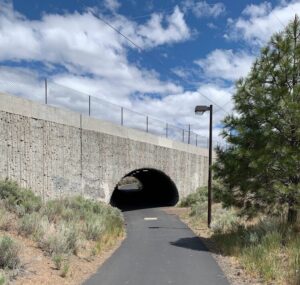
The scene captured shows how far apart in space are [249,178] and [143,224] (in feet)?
33.0

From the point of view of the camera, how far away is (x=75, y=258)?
12.3 m

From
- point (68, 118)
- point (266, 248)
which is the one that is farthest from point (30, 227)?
point (68, 118)

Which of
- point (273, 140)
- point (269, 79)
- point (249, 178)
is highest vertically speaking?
point (269, 79)

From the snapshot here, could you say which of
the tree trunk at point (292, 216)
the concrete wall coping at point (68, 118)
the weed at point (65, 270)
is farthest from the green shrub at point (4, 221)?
the tree trunk at point (292, 216)

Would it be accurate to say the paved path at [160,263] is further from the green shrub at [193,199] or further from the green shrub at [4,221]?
the green shrub at [193,199]

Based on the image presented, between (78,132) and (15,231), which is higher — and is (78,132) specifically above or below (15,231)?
above

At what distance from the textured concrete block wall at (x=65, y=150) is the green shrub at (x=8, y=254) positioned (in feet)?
27.7

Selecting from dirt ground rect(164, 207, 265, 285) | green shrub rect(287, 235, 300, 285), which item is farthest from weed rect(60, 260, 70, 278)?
green shrub rect(287, 235, 300, 285)

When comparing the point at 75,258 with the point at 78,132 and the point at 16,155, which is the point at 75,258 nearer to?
the point at 16,155

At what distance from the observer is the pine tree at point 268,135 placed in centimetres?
1456

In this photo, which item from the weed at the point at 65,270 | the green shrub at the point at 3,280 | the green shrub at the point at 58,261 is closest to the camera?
the green shrub at the point at 3,280

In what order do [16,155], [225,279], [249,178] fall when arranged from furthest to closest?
[16,155]
[249,178]
[225,279]

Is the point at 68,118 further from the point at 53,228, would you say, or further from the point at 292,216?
the point at 292,216

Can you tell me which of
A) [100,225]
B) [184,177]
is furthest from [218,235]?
[184,177]
